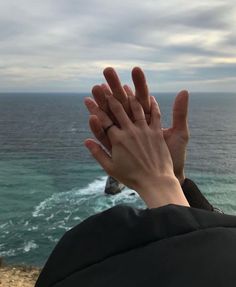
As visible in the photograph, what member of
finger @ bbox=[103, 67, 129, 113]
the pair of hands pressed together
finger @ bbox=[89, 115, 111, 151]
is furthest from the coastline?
finger @ bbox=[103, 67, 129, 113]

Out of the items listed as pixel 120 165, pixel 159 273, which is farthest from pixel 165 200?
pixel 159 273

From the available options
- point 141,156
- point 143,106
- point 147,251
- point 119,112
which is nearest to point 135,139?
point 141,156

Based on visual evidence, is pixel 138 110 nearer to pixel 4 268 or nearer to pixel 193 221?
pixel 193 221

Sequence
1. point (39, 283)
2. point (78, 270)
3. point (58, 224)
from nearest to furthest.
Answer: point (78, 270)
point (39, 283)
point (58, 224)

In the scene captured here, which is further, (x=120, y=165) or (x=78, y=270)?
(x=120, y=165)

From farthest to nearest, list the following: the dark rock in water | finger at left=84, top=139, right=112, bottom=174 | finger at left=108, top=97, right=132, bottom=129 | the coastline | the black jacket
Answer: the dark rock in water
the coastline
finger at left=84, top=139, right=112, bottom=174
finger at left=108, top=97, right=132, bottom=129
the black jacket

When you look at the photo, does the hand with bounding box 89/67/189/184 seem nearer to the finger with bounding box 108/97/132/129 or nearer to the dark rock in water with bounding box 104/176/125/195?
the finger with bounding box 108/97/132/129
